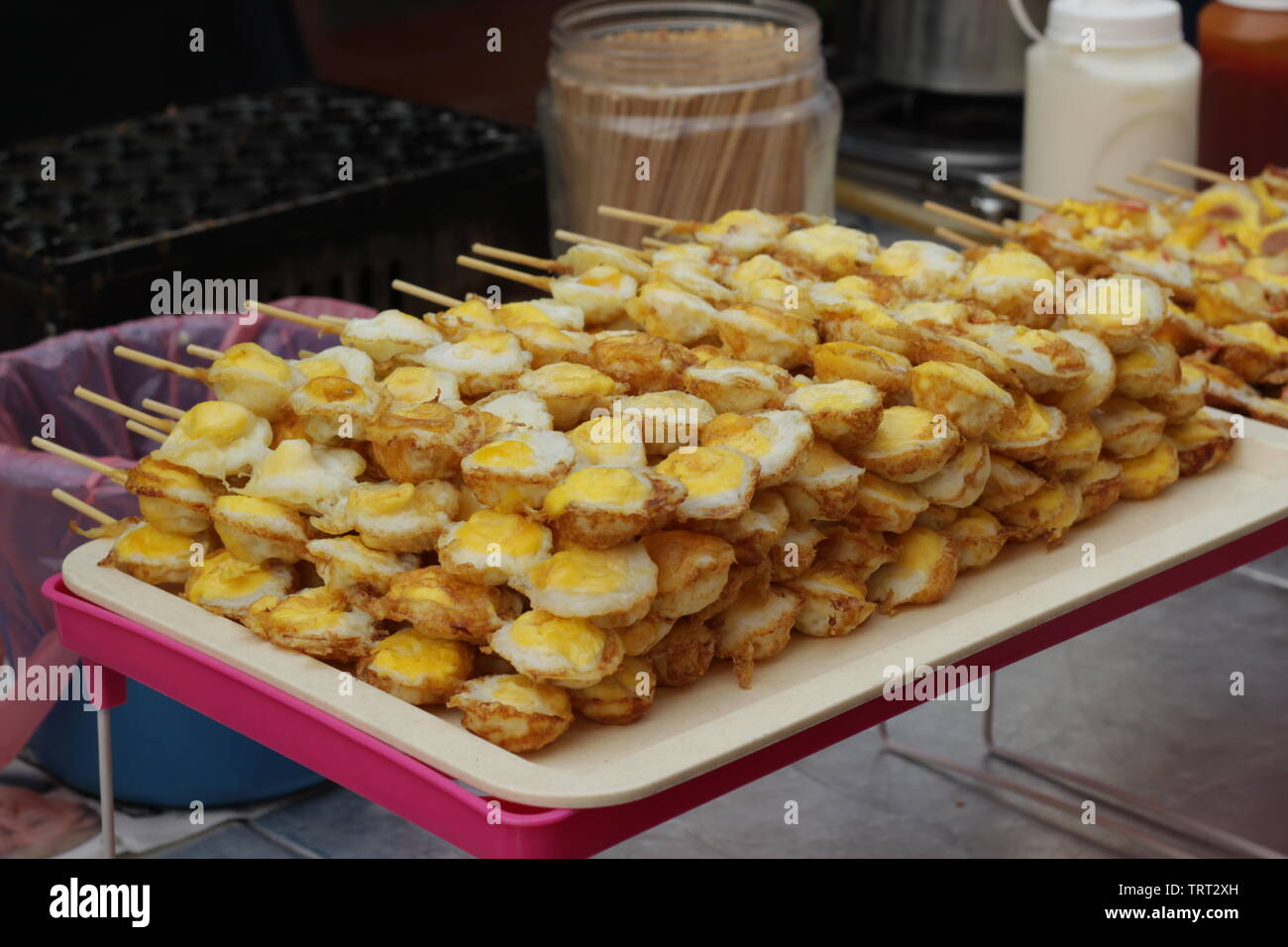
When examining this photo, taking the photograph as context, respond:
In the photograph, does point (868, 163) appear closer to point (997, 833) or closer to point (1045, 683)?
point (1045, 683)

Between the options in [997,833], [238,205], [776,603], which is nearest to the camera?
[776,603]

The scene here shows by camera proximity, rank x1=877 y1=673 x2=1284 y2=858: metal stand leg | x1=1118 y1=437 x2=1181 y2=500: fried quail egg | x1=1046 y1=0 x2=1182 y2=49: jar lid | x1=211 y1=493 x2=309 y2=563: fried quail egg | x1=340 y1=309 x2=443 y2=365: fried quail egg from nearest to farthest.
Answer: x1=211 y1=493 x2=309 y2=563: fried quail egg < x1=340 y1=309 x2=443 y2=365: fried quail egg < x1=1118 y1=437 x2=1181 y2=500: fried quail egg < x1=877 y1=673 x2=1284 y2=858: metal stand leg < x1=1046 y1=0 x2=1182 y2=49: jar lid

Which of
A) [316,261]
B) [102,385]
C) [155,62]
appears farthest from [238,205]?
[155,62]

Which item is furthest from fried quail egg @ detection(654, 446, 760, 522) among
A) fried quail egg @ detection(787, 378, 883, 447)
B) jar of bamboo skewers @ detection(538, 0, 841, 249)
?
jar of bamboo skewers @ detection(538, 0, 841, 249)

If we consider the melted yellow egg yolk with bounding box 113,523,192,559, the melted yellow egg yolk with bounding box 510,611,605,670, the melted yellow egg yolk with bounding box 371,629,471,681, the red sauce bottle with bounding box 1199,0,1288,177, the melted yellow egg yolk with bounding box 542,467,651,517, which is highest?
the red sauce bottle with bounding box 1199,0,1288,177

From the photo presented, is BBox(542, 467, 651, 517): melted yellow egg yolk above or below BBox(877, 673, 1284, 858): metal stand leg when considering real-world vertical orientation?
above

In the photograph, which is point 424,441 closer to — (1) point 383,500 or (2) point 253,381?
(1) point 383,500

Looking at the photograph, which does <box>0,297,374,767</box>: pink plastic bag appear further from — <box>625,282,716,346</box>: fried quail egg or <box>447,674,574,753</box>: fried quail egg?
<box>447,674,574,753</box>: fried quail egg
